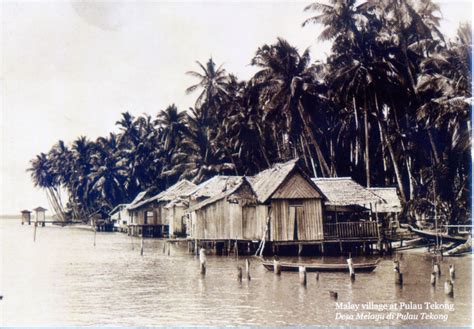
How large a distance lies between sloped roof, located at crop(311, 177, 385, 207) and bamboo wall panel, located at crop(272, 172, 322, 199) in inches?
37.6

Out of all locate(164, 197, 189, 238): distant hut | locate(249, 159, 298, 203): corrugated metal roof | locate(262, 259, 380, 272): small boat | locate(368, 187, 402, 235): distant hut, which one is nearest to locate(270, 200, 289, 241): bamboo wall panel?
locate(249, 159, 298, 203): corrugated metal roof

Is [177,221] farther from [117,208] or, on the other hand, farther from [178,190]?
[117,208]

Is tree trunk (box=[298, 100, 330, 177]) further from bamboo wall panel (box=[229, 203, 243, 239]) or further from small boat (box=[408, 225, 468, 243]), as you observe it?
small boat (box=[408, 225, 468, 243])

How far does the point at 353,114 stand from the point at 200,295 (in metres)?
13.9

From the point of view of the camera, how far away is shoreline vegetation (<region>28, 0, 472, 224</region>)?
61.8ft

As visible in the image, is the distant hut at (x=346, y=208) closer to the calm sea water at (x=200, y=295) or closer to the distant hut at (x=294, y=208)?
the distant hut at (x=294, y=208)

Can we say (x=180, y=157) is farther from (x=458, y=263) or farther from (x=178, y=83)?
(x=458, y=263)

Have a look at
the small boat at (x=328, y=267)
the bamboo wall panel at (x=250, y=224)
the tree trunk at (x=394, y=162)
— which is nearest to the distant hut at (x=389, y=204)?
the tree trunk at (x=394, y=162)

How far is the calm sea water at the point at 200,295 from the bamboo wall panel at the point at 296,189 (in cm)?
308

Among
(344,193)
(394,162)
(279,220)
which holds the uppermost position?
(394,162)

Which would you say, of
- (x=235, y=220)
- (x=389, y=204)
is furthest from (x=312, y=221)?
(x=389, y=204)

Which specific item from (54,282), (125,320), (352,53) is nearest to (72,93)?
(54,282)

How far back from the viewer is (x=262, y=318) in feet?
39.3

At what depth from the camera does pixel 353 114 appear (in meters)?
25.6
